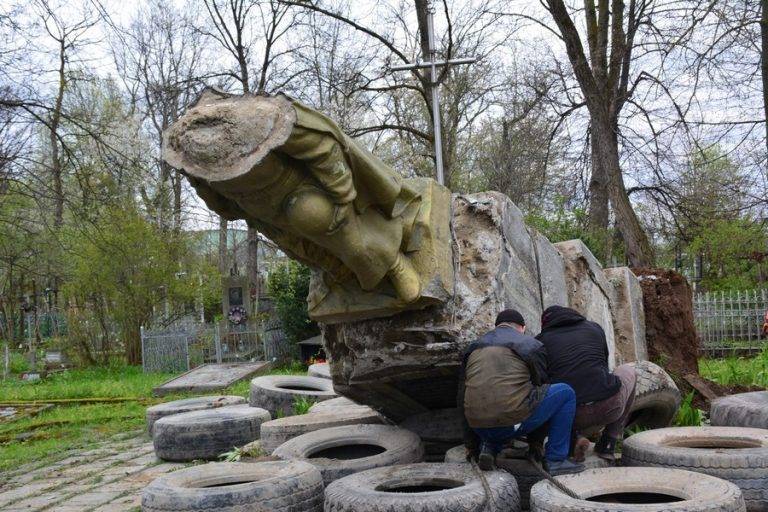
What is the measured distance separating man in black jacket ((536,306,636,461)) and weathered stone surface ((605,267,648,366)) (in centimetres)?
257

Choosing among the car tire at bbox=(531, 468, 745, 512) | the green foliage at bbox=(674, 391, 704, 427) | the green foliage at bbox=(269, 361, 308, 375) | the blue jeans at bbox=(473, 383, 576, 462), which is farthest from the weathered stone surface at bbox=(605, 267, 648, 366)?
the green foliage at bbox=(269, 361, 308, 375)

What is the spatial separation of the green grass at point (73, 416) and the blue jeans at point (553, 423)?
6.05 metres

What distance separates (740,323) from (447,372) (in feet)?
44.4

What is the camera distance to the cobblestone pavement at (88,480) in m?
6.20

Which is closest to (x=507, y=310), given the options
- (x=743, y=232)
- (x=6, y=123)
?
(x=6, y=123)

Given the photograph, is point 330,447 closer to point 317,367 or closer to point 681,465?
point 681,465

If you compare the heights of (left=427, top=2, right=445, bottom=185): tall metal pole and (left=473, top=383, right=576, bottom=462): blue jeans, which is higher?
(left=427, top=2, right=445, bottom=185): tall metal pole

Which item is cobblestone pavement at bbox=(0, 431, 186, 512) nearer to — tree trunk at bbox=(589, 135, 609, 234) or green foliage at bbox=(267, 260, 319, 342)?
green foliage at bbox=(267, 260, 319, 342)

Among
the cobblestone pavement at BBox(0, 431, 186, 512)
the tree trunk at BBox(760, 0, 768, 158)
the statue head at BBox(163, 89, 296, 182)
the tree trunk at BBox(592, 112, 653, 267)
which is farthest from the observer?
the tree trunk at BBox(592, 112, 653, 267)

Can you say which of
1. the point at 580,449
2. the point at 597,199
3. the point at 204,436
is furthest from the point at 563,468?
the point at 597,199

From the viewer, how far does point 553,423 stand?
461 cm

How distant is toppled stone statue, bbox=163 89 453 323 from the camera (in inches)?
136

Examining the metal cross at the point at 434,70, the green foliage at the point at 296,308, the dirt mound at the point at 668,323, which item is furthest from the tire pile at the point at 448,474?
the green foliage at the point at 296,308

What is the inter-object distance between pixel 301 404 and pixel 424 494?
4537 millimetres
